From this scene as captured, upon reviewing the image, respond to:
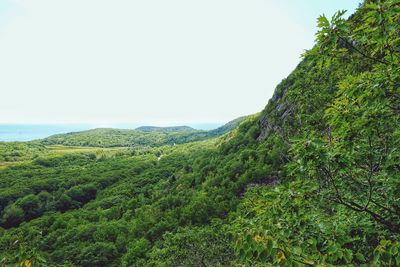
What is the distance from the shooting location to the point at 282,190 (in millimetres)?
7164

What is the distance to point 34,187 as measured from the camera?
12162cm

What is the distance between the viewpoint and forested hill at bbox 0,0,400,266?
5.25 meters

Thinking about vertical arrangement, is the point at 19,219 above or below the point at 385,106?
below

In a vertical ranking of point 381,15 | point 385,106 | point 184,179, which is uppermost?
point 381,15

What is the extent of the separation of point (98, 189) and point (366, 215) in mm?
133933

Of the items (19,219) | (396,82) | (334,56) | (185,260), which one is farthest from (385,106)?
(19,219)

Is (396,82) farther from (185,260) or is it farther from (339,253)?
(185,260)

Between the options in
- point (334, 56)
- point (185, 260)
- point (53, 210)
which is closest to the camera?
point (334, 56)

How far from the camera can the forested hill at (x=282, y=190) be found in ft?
17.2

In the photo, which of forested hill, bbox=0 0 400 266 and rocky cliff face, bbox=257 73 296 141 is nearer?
forested hill, bbox=0 0 400 266

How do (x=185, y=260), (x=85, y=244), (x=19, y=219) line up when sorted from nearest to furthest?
(x=185, y=260) < (x=85, y=244) < (x=19, y=219)

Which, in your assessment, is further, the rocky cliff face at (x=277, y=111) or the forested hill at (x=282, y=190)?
the rocky cliff face at (x=277, y=111)

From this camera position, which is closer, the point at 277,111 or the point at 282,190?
the point at 282,190

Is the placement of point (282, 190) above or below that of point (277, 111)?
below
